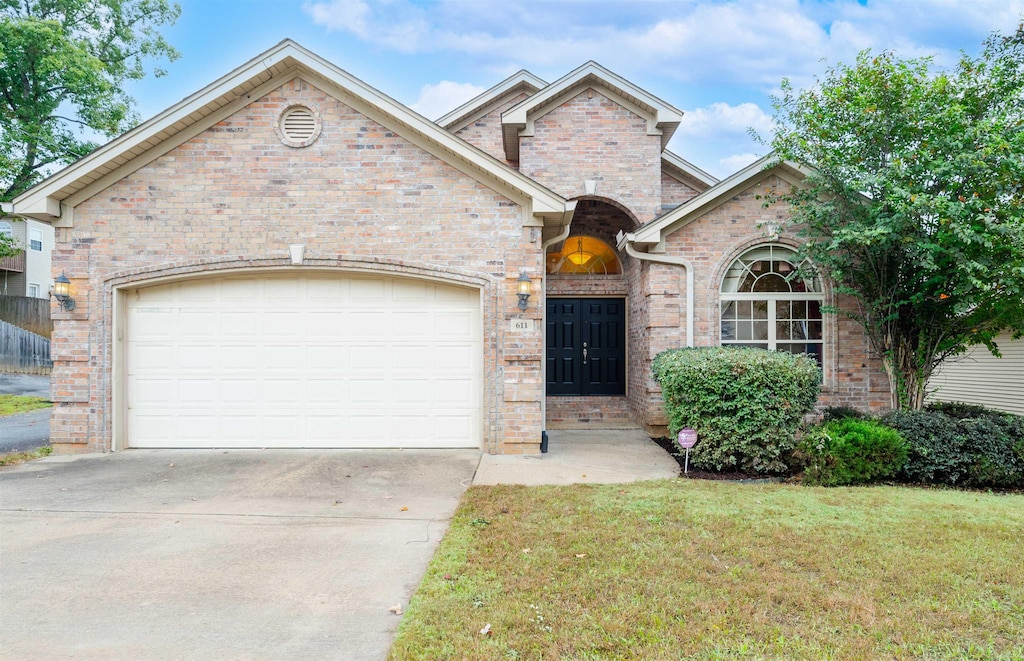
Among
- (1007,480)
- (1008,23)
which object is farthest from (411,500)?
(1008,23)

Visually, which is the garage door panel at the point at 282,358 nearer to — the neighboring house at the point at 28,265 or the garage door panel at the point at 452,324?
the garage door panel at the point at 452,324

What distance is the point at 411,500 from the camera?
575 cm

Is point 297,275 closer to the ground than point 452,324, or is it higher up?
higher up

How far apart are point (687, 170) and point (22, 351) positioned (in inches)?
807

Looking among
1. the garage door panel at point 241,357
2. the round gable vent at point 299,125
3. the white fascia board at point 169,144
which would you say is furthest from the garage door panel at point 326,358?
the white fascia board at point 169,144

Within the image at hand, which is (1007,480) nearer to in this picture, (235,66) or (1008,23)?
(1008,23)

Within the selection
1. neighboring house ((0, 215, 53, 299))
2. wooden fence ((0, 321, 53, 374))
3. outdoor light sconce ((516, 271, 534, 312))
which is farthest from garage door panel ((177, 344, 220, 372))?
neighboring house ((0, 215, 53, 299))

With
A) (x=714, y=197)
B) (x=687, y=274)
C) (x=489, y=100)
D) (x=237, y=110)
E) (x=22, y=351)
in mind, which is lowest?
A: (x=22, y=351)

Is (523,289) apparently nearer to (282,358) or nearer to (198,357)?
(282,358)

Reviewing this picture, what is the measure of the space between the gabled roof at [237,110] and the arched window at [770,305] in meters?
3.73

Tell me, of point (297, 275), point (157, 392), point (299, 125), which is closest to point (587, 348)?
point (297, 275)

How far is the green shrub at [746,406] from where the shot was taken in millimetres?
6766

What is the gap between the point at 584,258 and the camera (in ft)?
38.6

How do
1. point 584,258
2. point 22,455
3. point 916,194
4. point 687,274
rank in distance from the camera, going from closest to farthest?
point 916,194
point 22,455
point 687,274
point 584,258
